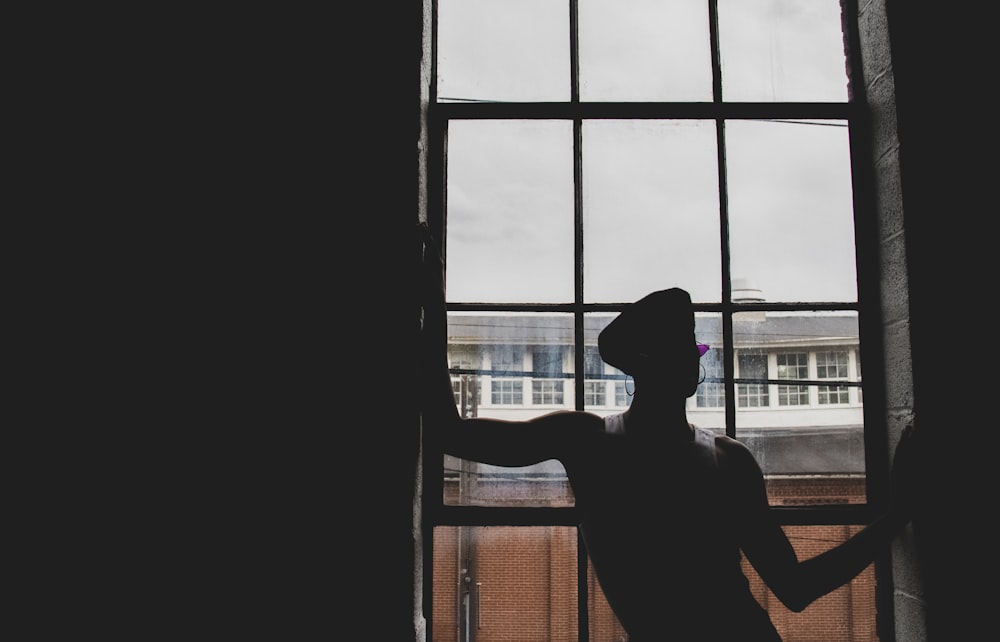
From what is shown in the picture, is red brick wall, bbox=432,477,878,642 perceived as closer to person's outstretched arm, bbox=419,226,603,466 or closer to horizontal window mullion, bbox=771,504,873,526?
horizontal window mullion, bbox=771,504,873,526

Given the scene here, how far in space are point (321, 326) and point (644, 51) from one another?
1129mm

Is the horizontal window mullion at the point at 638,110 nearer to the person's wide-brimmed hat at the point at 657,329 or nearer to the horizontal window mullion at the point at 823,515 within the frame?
the person's wide-brimmed hat at the point at 657,329

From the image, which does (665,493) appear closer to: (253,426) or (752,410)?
(752,410)

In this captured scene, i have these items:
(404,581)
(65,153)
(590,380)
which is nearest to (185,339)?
(65,153)

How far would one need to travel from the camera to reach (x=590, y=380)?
66.3 inches

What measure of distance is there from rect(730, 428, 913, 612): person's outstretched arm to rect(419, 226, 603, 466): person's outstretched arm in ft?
1.13

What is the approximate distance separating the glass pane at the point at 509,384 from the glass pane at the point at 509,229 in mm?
73

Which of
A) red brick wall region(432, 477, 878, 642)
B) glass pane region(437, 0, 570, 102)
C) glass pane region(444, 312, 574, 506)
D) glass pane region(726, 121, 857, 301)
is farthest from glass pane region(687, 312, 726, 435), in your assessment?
glass pane region(437, 0, 570, 102)

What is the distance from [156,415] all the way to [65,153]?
59 cm

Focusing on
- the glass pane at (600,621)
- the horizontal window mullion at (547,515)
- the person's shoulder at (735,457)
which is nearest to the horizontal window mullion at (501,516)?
the horizontal window mullion at (547,515)

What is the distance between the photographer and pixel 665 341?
1382 mm

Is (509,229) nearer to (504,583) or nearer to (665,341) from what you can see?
(665,341)

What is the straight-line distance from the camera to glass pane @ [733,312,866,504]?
5.42 feet

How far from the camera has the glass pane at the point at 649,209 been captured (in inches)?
66.9
